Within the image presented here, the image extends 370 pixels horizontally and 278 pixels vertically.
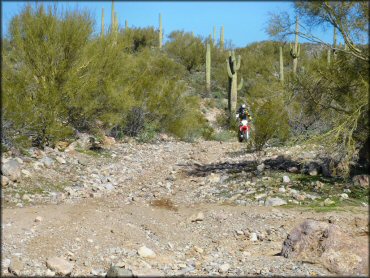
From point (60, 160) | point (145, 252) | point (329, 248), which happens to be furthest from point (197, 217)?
point (60, 160)

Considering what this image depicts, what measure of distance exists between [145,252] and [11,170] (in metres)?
3.17

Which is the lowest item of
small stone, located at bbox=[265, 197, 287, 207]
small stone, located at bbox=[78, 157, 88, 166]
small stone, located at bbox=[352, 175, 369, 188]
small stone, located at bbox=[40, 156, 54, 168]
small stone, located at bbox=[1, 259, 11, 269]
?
small stone, located at bbox=[265, 197, 287, 207]

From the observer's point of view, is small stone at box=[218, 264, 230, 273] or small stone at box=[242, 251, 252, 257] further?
small stone at box=[242, 251, 252, 257]

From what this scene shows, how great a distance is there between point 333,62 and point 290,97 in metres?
1.22

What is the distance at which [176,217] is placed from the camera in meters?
7.14

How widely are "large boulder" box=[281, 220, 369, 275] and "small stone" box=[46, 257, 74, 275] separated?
2.59 m

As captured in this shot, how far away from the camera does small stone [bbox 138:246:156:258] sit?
17.9 feet

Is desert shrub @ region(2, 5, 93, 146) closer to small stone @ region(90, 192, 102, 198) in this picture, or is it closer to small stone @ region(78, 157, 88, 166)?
small stone @ region(78, 157, 88, 166)

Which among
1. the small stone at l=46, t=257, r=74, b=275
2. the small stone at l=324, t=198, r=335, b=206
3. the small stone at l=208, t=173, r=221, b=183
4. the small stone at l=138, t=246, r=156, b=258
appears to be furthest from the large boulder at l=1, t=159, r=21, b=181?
the small stone at l=324, t=198, r=335, b=206

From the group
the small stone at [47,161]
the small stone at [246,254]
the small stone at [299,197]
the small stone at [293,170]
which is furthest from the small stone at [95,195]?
the small stone at [293,170]

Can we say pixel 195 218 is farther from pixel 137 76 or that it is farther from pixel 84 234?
pixel 137 76

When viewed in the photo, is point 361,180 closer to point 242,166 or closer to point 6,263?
point 242,166

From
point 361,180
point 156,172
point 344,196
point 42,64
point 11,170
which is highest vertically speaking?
point 42,64

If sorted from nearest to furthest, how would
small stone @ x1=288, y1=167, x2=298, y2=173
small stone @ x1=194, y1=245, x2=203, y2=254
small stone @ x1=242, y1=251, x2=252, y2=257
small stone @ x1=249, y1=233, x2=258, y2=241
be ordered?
1. small stone @ x1=242, y1=251, x2=252, y2=257
2. small stone @ x1=194, y1=245, x2=203, y2=254
3. small stone @ x1=249, y1=233, x2=258, y2=241
4. small stone @ x1=288, y1=167, x2=298, y2=173
